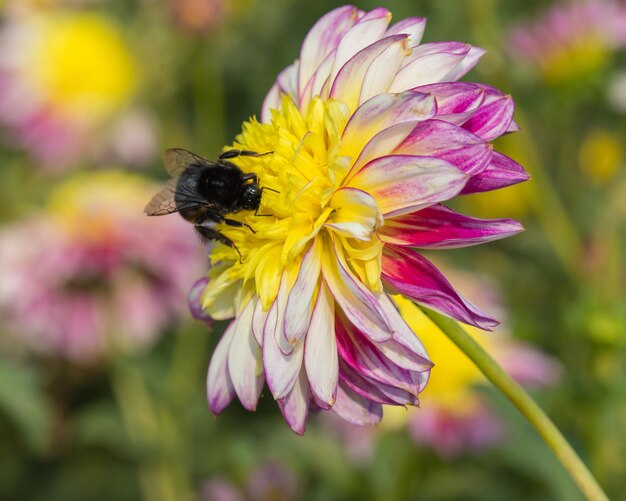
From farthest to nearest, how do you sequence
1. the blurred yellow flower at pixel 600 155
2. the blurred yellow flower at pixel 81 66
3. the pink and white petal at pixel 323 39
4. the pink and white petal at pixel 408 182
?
the blurred yellow flower at pixel 81 66
the blurred yellow flower at pixel 600 155
the pink and white petal at pixel 323 39
the pink and white petal at pixel 408 182

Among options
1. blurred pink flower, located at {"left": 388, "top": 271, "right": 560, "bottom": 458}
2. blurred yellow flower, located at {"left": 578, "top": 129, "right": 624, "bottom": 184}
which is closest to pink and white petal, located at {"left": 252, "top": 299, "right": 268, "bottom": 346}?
blurred pink flower, located at {"left": 388, "top": 271, "right": 560, "bottom": 458}

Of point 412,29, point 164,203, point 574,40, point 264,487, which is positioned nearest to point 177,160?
point 164,203

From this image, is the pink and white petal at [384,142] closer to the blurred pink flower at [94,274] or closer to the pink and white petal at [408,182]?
the pink and white petal at [408,182]

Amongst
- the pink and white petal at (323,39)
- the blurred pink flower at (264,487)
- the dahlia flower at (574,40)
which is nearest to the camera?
the pink and white petal at (323,39)

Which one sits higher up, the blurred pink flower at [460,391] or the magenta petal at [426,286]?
the magenta petal at [426,286]

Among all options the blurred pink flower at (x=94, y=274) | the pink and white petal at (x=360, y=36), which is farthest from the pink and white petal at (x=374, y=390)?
the blurred pink flower at (x=94, y=274)

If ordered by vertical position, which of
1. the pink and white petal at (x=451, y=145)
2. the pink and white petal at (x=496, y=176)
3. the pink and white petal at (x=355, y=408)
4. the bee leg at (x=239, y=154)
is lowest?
the pink and white petal at (x=355, y=408)
